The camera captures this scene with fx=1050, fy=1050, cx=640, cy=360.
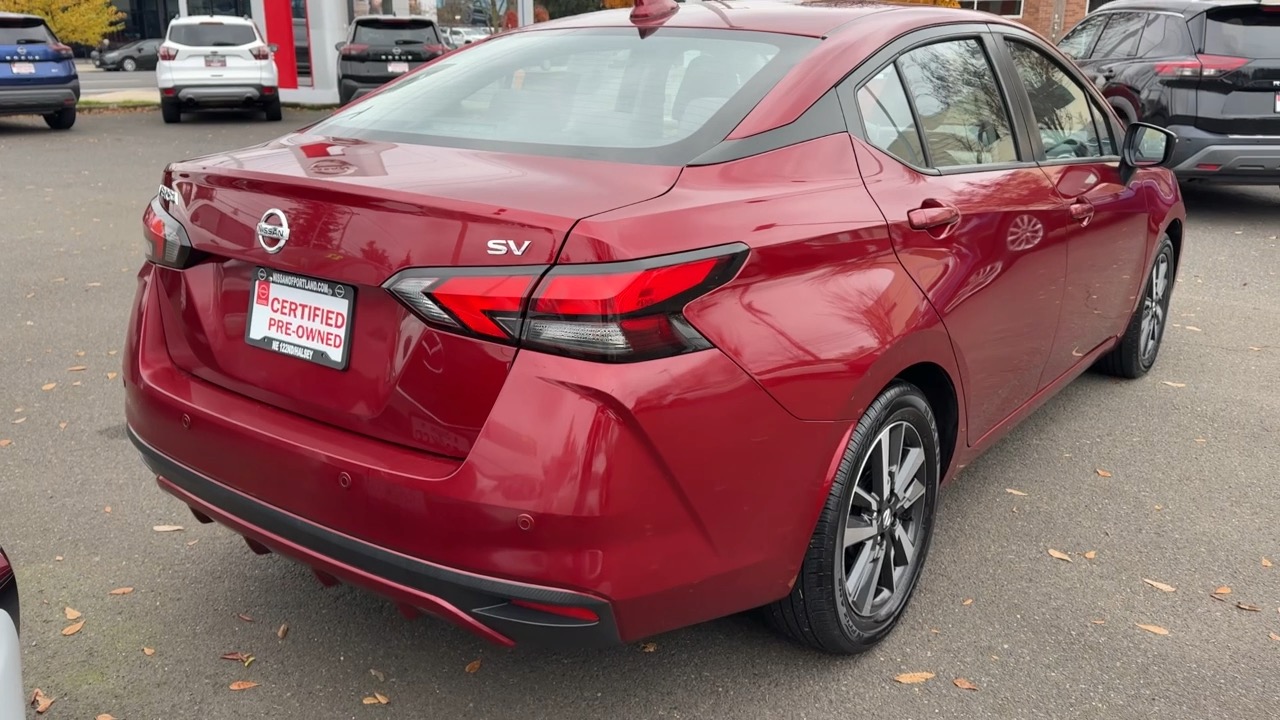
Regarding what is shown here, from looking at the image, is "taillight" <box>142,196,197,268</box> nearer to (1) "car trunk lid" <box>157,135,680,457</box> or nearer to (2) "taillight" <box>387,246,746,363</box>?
(1) "car trunk lid" <box>157,135,680,457</box>

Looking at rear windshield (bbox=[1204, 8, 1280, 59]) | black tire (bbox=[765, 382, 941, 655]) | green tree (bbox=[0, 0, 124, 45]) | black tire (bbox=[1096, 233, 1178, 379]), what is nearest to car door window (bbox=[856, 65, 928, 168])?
black tire (bbox=[765, 382, 941, 655])

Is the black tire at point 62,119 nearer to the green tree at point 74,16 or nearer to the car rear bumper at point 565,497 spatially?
the car rear bumper at point 565,497

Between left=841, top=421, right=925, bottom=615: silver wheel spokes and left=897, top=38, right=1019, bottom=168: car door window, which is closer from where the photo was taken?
left=841, top=421, right=925, bottom=615: silver wheel spokes

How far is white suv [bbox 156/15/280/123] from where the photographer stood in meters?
16.2

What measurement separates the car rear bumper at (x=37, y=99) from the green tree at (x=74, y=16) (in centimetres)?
2737

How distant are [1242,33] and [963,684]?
315 inches

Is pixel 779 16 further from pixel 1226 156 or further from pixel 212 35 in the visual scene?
pixel 212 35

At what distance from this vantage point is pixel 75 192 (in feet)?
33.9

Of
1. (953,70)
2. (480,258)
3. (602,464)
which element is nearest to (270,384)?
(480,258)

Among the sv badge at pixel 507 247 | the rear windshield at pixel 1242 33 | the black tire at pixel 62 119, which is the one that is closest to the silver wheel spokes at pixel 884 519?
the sv badge at pixel 507 247

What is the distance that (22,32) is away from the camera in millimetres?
14953

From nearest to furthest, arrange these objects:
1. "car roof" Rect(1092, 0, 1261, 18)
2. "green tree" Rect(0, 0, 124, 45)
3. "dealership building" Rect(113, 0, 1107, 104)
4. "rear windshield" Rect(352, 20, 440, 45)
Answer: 1. "car roof" Rect(1092, 0, 1261, 18)
2. "rear windshield" Rect(352, 20, 440, 45)
3. "dealership building" Rect(113, 0, 1107, 104)
4. "green tree" Rect(0, 0, 124, 45)

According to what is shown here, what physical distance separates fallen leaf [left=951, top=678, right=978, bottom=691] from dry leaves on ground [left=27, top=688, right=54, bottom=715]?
2285mm

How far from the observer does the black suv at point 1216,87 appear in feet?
27.7
